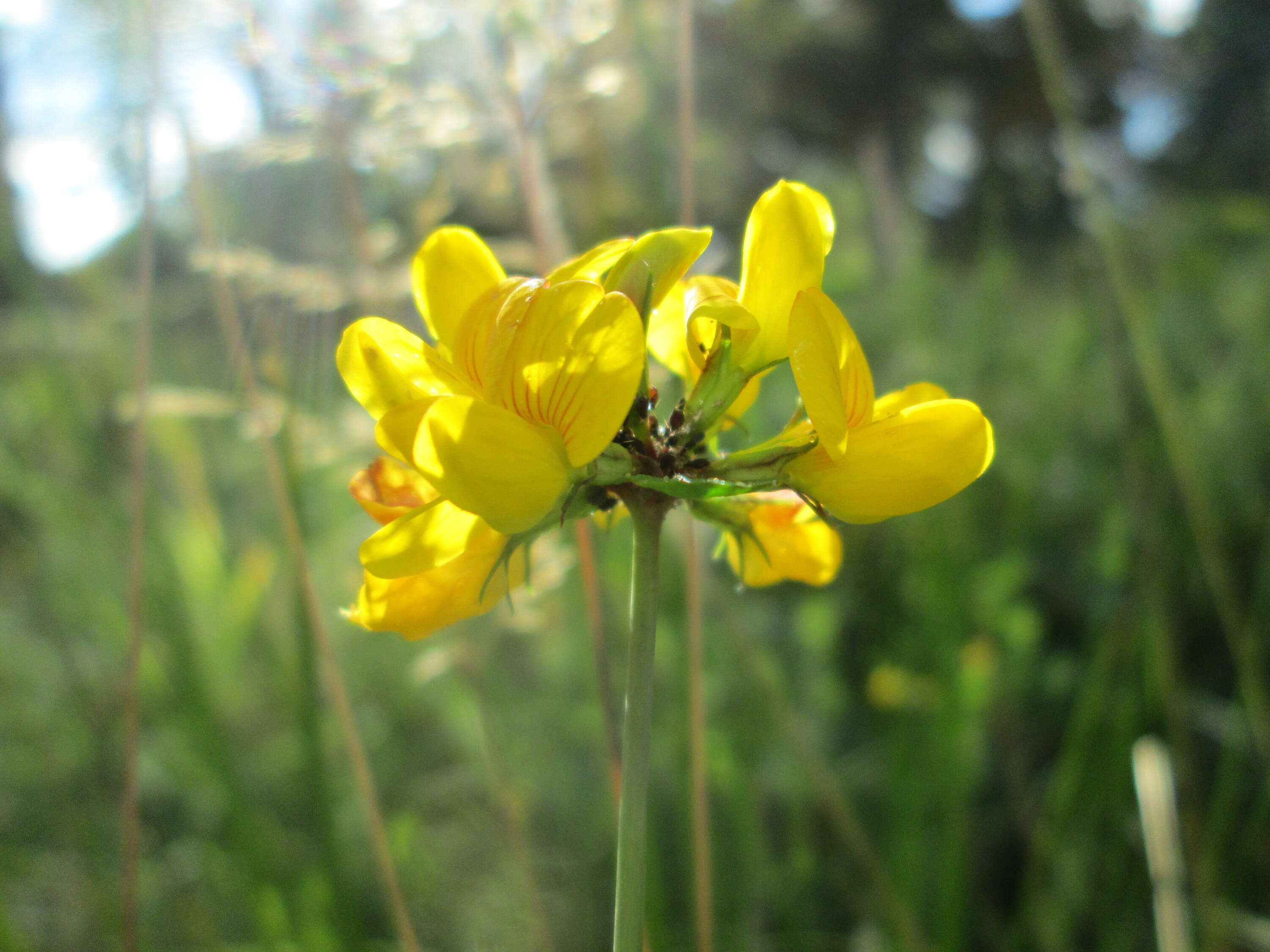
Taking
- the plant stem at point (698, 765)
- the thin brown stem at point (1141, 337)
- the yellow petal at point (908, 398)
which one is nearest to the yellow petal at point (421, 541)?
the yellow petal at point (908, 398)

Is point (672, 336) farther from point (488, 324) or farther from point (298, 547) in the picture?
point (298, 547)

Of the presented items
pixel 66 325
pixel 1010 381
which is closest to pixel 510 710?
pixel 66 325

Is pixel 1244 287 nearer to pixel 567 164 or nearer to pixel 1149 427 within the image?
pixel 1149 427

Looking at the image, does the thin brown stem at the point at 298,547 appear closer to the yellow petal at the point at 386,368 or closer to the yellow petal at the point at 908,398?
the yellow petal at the point at 386,368

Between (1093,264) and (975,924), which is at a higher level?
(1093,264)

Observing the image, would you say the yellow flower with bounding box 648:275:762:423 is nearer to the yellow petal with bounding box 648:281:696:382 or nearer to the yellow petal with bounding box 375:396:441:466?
the yellow petal with bounding box 648:281:696:382

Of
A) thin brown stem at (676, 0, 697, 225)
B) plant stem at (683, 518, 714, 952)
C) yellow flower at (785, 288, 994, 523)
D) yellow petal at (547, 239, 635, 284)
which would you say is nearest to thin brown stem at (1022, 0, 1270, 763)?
thin brown stem at (676, 0, 697, 225)
